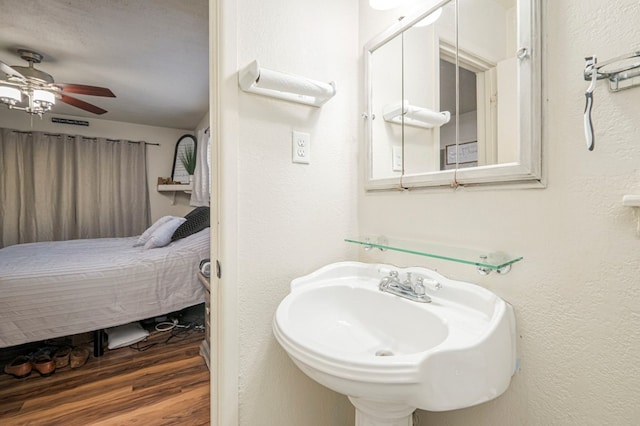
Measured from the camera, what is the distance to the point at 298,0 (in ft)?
3.51

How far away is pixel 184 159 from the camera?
4188mm

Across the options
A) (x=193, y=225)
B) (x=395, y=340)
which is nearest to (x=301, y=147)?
(x=395, y=340)

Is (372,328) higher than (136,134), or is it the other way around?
(136,134)

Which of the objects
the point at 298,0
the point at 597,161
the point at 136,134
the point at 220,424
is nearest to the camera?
the point at 597,161

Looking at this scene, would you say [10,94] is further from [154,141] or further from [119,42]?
[154,141]

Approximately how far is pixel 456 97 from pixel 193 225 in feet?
8.35

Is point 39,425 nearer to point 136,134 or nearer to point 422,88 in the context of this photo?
point 422,88

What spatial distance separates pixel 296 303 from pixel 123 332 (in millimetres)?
2185

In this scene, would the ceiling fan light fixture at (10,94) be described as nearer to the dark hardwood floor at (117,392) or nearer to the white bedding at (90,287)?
the white bedding at (90,287)

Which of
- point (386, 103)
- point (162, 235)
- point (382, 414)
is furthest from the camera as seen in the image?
point (162, 235)

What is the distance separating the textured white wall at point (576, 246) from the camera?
546mm

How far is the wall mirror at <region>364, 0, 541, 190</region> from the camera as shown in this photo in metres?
0.68

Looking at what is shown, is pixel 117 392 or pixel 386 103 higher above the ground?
pixel 386 103

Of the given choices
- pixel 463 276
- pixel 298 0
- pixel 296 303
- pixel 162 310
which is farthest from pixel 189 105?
pixel 463 276
